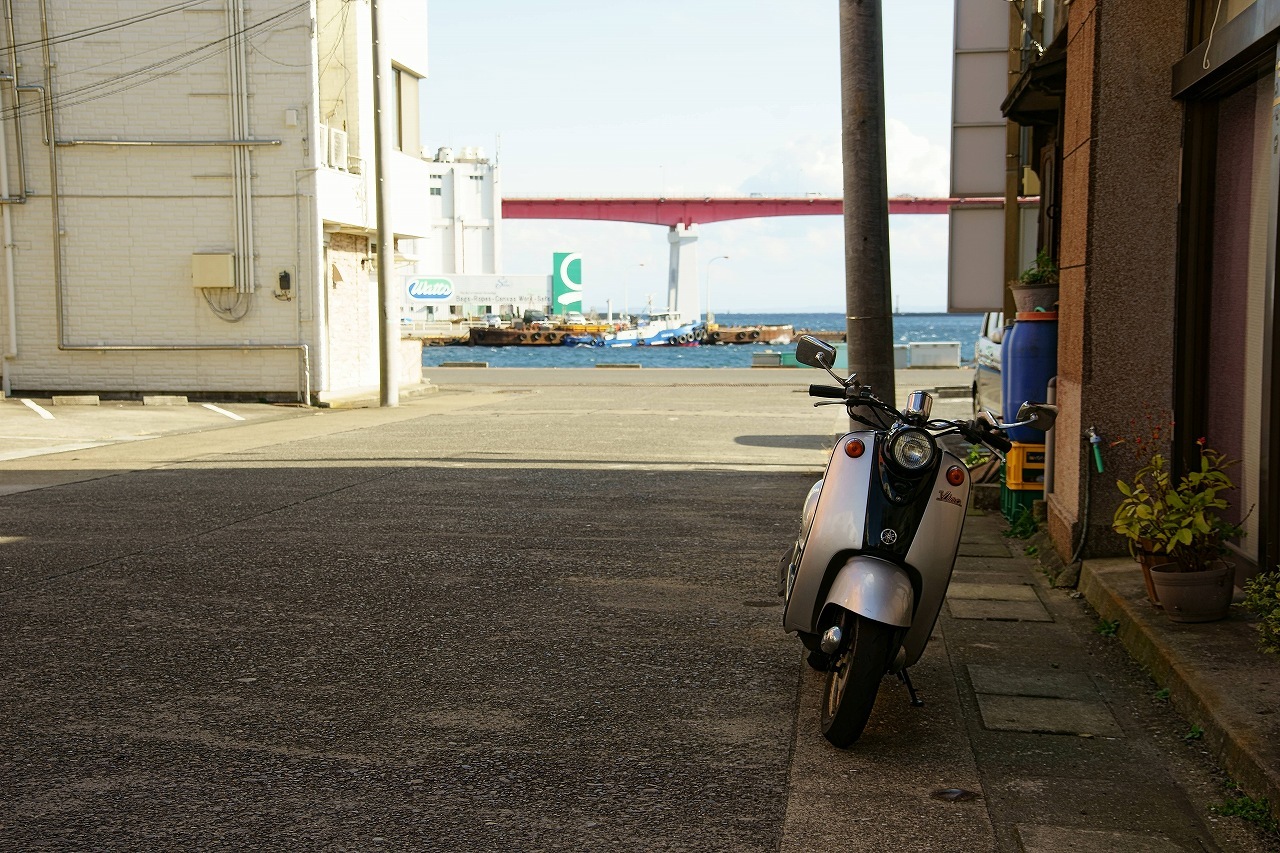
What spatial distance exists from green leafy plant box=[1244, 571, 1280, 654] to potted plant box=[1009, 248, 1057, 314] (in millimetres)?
3714

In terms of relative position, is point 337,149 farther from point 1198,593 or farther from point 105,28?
point 1198,593

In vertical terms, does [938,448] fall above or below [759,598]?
above

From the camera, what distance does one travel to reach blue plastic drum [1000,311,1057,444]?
27.4ft

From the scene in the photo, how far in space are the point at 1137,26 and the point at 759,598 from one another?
11.3 ft

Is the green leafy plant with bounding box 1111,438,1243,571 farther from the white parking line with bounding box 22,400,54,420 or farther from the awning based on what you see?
the white parking line with bounding box 22,400,54,420

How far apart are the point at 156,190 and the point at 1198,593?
17456 mm

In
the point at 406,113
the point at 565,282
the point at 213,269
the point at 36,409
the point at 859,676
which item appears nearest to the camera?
the point at 859,676

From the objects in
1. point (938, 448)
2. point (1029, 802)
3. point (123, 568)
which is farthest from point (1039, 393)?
point (123, 568)

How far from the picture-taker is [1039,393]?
8.41 metres

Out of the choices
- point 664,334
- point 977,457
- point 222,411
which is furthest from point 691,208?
point 977,457

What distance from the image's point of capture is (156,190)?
19141 mm

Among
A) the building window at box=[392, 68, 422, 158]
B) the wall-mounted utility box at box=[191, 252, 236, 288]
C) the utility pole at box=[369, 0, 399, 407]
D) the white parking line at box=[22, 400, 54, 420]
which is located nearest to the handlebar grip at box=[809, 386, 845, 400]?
the white parking line at box=[22, 400, 54, 420]

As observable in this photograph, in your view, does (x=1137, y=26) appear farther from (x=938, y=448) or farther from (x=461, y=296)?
(x=461, y=296)

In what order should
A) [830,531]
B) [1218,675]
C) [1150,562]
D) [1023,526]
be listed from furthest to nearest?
1. [1023,526]
2. [1150,562]
3. [1218,675]
4. [830,531]
